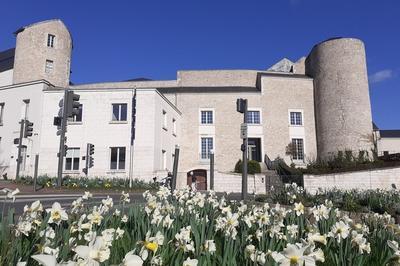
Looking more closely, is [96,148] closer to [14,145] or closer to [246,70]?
[14,145]

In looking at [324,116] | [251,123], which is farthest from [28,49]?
[324,116]

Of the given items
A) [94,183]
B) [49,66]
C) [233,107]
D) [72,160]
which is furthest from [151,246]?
[49,66]

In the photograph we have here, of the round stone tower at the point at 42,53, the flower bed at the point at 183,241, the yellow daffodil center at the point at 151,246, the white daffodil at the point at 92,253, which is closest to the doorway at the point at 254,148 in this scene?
the round stone tower at the point at 42,53

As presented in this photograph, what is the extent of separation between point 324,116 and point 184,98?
49.6ft

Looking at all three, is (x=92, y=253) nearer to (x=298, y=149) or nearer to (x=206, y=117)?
(x=206, y=117)

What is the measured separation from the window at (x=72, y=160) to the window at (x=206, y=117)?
46.1ft

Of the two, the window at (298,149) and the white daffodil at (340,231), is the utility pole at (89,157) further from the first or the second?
the white daffodil at (340,231)

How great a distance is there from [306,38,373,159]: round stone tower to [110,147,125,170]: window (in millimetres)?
21422

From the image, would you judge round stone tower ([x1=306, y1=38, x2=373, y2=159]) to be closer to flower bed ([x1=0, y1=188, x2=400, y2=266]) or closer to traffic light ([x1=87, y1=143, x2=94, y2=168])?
traffic light ([x1=87, y1=143, x2=94, y2=168])

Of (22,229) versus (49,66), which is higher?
(49,66)

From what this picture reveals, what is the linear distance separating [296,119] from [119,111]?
65.5ft

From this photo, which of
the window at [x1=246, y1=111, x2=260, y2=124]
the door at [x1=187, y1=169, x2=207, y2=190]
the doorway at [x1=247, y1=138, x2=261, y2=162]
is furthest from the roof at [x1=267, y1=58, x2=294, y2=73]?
the door at [x1=187, y1=169, x2=207, y2=190]

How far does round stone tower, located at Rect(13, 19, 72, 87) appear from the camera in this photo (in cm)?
3681

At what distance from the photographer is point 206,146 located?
38000mm
